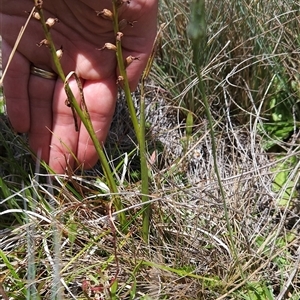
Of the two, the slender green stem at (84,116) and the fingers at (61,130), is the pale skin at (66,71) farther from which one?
the slender green stem at (84,116)

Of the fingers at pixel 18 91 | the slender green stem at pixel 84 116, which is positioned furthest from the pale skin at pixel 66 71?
the slender green stem at pixel 84 116

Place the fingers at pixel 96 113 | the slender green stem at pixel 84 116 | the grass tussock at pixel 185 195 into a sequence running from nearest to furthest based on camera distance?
the slender green stem at pixel 84 116 < the grass tussock at pixel 185 195 < the fingers at pixel 96 113

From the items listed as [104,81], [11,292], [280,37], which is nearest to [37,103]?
[104,81]

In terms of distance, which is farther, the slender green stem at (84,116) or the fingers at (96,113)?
the fingers at (96,113)

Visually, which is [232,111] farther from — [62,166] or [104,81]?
[62,166]

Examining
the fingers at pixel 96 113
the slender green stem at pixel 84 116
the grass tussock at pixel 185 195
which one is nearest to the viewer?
the slender green stem at pixel 84 116

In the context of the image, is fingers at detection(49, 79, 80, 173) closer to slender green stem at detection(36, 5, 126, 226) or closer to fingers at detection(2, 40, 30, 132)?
fingers at detection(2, 40, 30, 132)

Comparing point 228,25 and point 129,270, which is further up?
point 228,25
